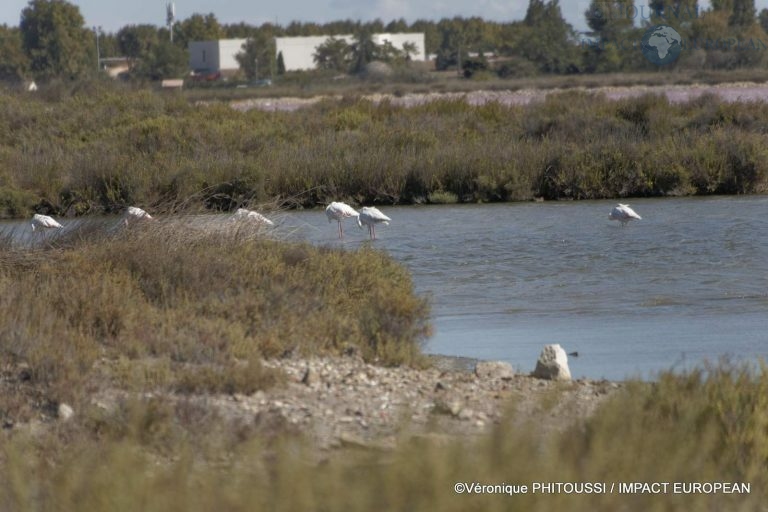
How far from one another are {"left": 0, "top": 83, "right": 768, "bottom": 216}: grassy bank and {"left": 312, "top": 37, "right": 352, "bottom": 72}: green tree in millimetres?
77408

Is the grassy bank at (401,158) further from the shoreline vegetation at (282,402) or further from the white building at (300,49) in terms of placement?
the white building at (300,49)

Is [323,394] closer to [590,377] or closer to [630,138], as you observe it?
[590,377]

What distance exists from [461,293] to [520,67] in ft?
254

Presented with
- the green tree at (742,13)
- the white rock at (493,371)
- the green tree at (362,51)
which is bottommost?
the white rock at (493,371)

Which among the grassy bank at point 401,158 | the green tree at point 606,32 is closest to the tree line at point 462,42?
the green tree at point 606,32

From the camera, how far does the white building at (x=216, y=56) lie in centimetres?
11812

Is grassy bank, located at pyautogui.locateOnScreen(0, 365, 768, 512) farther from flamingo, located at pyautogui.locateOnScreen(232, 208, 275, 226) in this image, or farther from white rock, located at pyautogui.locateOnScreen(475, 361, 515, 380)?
flamingo, located at pyautogui.locateOnScreen(232, 208, 275, 226)

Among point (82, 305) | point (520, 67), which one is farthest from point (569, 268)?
point (520, 67)

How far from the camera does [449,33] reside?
142000 mm

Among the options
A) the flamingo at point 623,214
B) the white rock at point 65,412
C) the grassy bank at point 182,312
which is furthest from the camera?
the flamingo at point 623,214

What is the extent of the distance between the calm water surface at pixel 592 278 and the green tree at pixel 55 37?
84989mm

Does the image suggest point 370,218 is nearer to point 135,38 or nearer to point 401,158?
point 401,158

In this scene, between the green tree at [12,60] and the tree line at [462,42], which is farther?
the green tree at [12,60]

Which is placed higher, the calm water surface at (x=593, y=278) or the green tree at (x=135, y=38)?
the green tree at (x=135, y=38)
